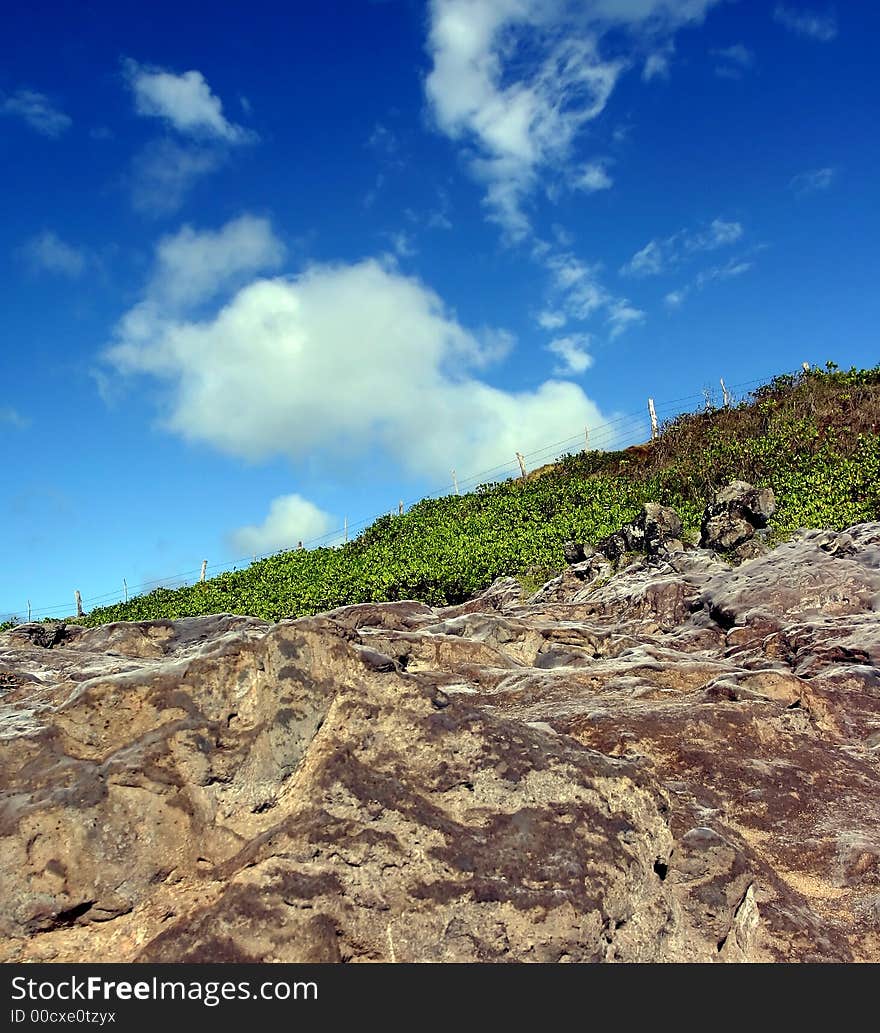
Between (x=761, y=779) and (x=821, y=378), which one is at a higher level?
(x=821, y=378)

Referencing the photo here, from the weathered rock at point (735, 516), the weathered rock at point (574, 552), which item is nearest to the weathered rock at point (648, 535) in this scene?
the weathered rock at point (735, 516)

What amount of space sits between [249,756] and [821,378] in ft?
107

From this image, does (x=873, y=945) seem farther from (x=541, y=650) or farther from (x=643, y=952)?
(x=541, y=650)

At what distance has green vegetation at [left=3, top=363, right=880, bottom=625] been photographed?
74.7 feet

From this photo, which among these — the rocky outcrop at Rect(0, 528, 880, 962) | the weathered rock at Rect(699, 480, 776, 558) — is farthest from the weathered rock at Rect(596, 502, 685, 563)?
the rocky outcrop at Rect(0, 528, 880, 962)

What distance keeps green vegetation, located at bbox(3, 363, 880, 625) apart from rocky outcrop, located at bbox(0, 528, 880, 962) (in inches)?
633

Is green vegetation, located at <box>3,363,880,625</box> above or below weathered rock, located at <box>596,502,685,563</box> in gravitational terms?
above

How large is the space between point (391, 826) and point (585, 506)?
22.8m

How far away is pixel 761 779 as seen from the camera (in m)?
5.95

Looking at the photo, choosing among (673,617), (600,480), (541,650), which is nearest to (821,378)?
(600,480)

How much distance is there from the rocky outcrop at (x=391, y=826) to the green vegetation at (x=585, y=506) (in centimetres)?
1608

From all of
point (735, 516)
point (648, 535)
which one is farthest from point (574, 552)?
point (735, 516)

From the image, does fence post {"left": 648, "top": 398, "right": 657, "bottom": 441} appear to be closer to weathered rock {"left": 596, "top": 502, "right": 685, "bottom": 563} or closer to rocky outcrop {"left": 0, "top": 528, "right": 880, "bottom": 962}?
weathered rock {"left": 596, "top": 502, "right": 685, "bottom": 563}

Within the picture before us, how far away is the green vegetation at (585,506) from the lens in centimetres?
2278
